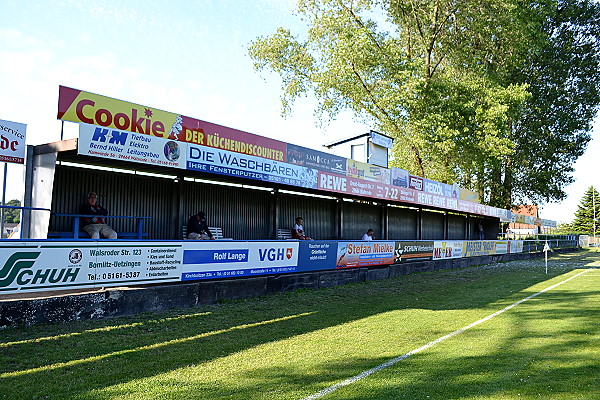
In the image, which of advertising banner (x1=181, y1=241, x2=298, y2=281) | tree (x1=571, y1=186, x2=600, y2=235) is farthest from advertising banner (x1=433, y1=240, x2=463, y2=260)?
tree (x1=571, y1=186, x2=600, y2=235)

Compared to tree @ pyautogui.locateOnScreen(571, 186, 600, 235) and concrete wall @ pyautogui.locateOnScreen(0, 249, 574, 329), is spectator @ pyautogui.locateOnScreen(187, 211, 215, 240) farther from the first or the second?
tree @ pyautogui.locateOnScreen(571, 186, 600, 235)

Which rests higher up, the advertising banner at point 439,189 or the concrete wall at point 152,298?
the advertising banner at point 439,189

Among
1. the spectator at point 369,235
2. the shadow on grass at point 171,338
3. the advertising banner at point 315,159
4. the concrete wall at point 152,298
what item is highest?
the advertising banner at point 315,159

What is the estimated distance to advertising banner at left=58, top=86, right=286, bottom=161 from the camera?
385 inches

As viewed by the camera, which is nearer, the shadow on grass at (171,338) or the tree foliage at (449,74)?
the shadow on grass at (171,338)

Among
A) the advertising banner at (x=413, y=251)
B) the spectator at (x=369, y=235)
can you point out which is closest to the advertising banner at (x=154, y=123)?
the spectator at (x=369, y=235)

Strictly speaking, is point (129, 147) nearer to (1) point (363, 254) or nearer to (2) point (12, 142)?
(2) point (12, 142)

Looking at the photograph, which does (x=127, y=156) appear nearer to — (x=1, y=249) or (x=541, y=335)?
(x=1, y=249)

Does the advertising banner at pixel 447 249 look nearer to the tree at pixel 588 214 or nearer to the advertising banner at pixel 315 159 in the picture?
the advertising banner at pixel 315 159

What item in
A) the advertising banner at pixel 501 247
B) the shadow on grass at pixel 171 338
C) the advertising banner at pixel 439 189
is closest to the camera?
the shadow on grass at pixel 171 338

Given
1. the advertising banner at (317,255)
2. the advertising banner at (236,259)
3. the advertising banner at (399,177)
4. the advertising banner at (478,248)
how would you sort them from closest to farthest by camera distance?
the advertising banner at (236,259) < the advertising banner at (317,255) < the advertising banner at (399,177) < the advertising banner at (478,248)

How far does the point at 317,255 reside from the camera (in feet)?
48.0

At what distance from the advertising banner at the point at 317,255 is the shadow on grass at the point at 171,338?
1055 millimetres

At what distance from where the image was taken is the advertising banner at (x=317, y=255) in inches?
552
